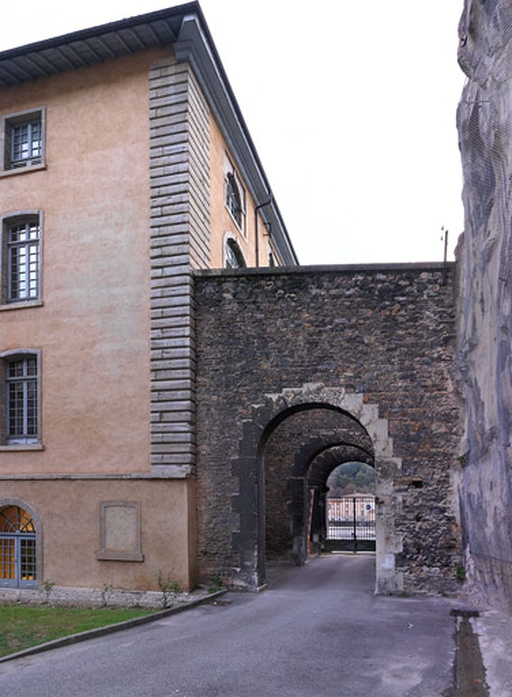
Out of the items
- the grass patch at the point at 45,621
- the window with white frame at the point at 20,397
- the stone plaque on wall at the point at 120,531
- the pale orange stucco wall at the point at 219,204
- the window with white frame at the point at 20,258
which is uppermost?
the pale orange stucco wall at the point at 219,204

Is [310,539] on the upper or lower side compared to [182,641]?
lower

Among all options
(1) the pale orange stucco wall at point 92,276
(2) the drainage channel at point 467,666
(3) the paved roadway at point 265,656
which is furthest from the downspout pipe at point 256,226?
(2) the drainage channel at point 467,666

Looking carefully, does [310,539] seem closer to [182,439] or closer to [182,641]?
[182,439]

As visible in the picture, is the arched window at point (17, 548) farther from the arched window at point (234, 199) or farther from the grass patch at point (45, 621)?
the arched window at point (234, 199)

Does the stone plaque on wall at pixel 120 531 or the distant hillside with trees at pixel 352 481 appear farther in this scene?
the distant hillside with trees at pixel 352 481

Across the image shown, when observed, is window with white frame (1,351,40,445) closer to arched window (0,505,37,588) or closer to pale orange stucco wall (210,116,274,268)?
arched window (0,505,37,588)

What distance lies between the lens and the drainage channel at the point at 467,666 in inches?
277

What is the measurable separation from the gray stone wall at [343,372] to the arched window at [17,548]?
348 centimetres

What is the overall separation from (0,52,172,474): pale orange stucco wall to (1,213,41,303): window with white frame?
429 millimetres

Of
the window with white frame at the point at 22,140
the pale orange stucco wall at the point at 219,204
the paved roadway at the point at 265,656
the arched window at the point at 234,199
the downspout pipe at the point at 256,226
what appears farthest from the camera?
the downspout pipe at the point at 256,226

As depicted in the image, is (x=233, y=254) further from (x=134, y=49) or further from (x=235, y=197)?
(x=134, y=49)

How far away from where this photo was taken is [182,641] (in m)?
9.51

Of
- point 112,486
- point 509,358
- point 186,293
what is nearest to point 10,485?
point 112,486

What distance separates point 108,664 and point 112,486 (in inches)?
210
